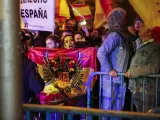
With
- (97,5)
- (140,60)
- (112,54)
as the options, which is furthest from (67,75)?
(97,5)

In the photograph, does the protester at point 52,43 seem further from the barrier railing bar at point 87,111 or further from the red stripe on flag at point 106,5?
the barrier railing bar at point 87,111

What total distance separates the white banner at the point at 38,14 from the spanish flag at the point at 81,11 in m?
4.16

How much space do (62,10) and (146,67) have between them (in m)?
4.12

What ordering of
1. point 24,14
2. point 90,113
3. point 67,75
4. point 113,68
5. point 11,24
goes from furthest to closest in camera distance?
point 67,75 < point 113,68 < point 24,14 < point 90,113 < point 11,24

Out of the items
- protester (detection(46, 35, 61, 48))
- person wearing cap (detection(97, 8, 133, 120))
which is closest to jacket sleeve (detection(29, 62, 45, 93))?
person wearing cap (detection(97, 8, 133, 120))

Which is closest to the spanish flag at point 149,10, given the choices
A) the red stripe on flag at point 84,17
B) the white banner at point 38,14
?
the white banner at point 38,14

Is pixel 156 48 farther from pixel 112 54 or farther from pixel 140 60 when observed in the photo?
pixel 112 54

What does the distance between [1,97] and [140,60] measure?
3783 mm

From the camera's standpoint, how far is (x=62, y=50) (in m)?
7.61

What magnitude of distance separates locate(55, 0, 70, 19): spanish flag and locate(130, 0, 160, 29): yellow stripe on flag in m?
4.56

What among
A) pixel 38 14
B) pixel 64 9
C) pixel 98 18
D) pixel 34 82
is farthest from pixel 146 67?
pixel 64 9

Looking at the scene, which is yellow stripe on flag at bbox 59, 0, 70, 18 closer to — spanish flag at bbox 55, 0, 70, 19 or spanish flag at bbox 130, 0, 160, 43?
spanish flag at bbox 55, 0, 70, 19

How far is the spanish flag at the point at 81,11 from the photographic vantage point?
33.3 feet

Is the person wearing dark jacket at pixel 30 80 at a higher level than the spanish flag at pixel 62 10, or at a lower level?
lower
